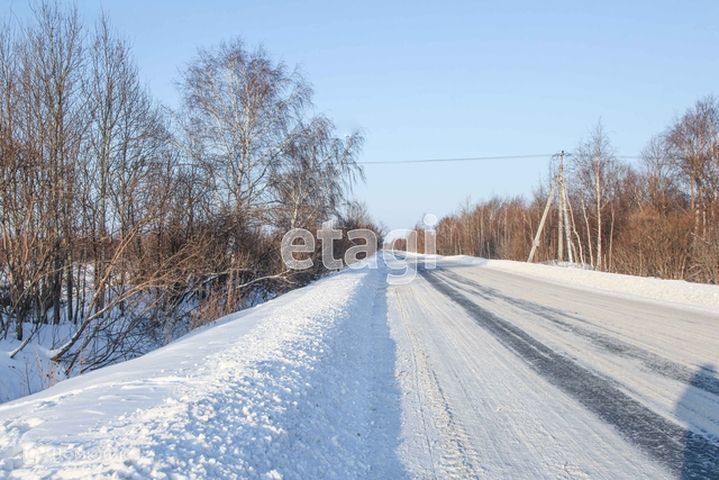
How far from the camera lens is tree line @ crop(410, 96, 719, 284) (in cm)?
1889

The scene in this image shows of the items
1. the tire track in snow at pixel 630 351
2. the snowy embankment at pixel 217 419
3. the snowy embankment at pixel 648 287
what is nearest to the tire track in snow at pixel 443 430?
the snowy embankment at pixel 217 419

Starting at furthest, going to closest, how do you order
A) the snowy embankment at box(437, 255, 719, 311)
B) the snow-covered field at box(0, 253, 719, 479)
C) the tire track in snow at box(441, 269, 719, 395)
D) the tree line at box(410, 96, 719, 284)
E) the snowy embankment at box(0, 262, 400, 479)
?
the tree line at box(410, 96, 719, 284) < the snowy embankment at box(437, 255, 719, 311) < the tire track in snow at box(441, 269, 719, 395) < the snow-covered field at box(0, 253, 719, 479) < the snowy embankment at box(0, 262, 400, 479)

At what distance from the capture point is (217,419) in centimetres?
298

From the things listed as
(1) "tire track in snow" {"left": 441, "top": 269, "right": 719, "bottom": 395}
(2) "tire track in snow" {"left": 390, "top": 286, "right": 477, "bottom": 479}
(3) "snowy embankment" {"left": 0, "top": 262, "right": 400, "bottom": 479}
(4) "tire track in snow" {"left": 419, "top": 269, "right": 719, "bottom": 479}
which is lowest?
(1) "tire track in snow" {"left": 441, "top": 269, "right": 719, "bottom": 395}

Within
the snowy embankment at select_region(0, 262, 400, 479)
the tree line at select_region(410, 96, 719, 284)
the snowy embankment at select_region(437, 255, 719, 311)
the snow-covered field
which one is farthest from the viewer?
the tree line at select_region(410, 96, 719, 284)

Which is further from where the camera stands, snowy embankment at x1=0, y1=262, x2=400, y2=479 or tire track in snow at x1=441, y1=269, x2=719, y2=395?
tire track in snow at x1=441, y1=269, x2=719, y2=395

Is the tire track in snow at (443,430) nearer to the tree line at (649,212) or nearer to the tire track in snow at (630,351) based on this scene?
the tire track in snow at (630,351)

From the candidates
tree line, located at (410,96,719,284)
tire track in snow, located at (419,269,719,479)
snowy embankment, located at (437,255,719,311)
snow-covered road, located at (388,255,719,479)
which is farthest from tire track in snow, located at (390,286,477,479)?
tree line, located at (410,96,719,284)

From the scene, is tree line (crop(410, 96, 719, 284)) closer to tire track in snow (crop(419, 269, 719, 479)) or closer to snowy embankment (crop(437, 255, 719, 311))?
snowy embankment (crop(437, 255, 719, 311))

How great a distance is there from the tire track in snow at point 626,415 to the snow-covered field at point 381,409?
0.06 ft

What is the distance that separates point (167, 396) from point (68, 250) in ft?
25.7

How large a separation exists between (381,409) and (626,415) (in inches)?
90.7

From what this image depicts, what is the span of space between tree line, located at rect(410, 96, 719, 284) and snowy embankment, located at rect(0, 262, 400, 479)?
1812 cm

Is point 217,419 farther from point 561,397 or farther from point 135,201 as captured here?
point 135,201
